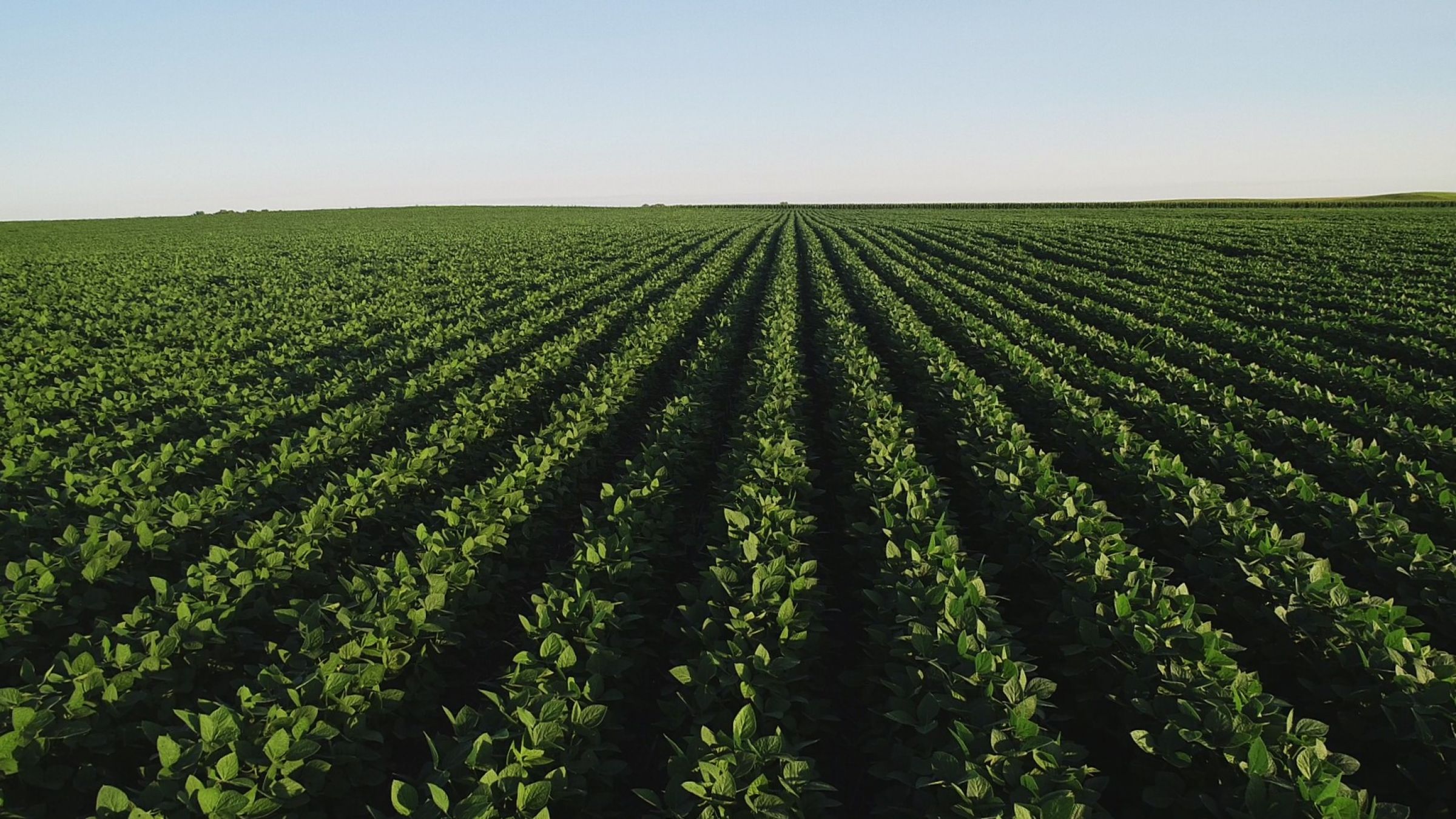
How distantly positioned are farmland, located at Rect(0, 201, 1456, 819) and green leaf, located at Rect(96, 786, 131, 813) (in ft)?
0.07

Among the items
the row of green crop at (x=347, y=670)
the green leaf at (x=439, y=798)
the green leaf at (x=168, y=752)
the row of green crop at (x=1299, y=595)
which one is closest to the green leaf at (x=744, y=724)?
the green leaf at (x=439, y=798)

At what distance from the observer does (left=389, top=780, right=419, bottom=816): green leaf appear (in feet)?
9.29

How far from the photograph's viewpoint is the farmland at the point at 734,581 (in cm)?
331

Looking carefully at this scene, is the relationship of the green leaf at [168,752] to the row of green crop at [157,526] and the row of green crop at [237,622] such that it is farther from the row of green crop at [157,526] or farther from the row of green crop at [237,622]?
the row of green crop at [157,526]

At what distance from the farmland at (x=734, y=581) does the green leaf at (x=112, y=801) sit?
2 centimetres

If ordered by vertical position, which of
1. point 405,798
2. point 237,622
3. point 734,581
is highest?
point 734,581

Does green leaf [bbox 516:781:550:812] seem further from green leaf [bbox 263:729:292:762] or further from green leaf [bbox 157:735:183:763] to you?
green leaf [bbox 157:735:183:763]

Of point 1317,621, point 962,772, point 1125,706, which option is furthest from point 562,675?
point 1317,621

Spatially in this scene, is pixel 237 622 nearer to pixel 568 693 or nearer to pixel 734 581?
pixel 568 693

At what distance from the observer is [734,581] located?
15.1 ft

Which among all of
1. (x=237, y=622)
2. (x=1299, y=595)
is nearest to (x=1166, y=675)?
(x=1299, y=595)

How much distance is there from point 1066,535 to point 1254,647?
4.86 feet

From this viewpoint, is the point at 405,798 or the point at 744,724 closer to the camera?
the point at 405,798

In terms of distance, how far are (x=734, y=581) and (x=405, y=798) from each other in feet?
7.70
